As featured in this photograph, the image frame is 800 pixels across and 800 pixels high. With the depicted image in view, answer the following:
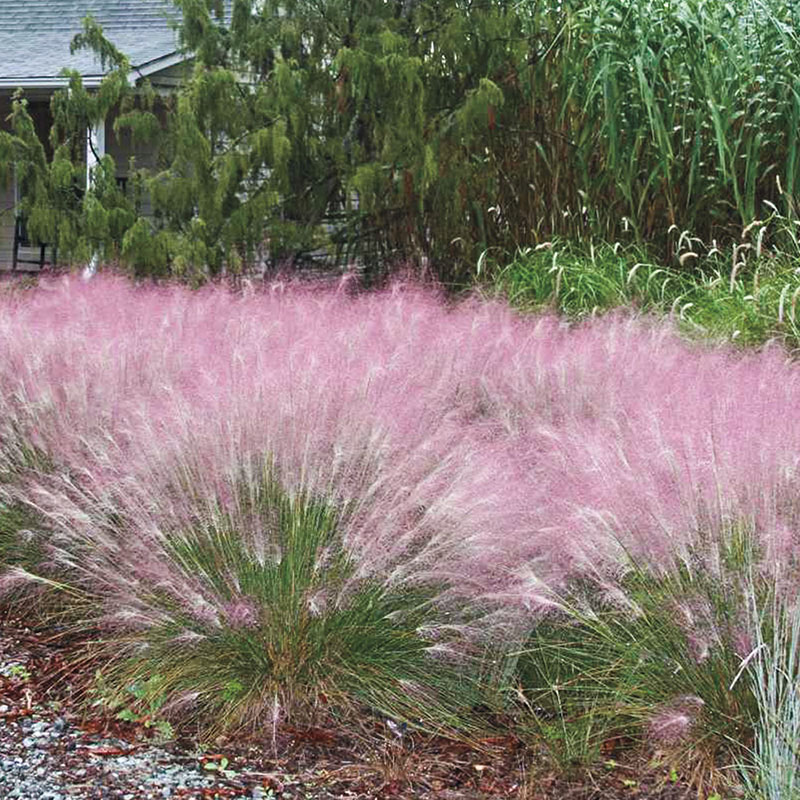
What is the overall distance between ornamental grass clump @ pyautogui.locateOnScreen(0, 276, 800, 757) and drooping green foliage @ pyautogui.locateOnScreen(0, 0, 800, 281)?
176 inches

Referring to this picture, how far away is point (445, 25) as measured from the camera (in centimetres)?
912

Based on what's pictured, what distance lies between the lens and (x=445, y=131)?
29.1 ft

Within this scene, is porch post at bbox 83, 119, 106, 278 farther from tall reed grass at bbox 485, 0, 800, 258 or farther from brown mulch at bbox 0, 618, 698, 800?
brown mulch at bbox 0, 618, 698, 800

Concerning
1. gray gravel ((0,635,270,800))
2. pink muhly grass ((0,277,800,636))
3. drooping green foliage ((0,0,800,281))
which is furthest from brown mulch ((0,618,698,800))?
drooping green foliage ((0,0,800,281))

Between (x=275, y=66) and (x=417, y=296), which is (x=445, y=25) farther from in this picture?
(x=417, y=296)

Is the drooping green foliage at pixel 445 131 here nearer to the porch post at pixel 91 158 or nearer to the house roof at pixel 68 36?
the porch post at pixel 91 158

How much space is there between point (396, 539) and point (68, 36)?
13030 millimetres

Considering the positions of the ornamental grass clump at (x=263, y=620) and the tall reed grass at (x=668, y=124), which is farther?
the tall reed grass at (x=668, y=124)

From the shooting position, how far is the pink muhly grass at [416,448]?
2.99 m

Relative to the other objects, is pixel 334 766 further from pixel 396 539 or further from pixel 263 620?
pixel 396 539

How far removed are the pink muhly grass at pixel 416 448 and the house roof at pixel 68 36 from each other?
8567 mm

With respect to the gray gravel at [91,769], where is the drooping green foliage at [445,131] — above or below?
above

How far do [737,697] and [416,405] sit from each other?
1331mm

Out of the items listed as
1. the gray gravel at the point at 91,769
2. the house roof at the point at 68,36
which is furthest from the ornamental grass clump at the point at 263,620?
the house roof at the point at 68,36
